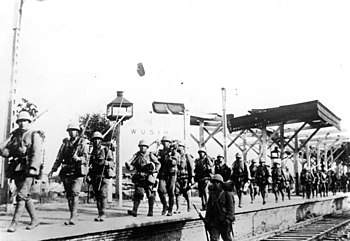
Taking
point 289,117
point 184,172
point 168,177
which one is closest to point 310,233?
point 184,172

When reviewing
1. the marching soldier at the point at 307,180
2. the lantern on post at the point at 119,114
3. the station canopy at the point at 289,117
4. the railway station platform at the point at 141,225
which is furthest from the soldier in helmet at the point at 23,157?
the marching soldier at the point at 307,180

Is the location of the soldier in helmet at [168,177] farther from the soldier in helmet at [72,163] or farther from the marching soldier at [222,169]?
the marching soldier at [222,169]

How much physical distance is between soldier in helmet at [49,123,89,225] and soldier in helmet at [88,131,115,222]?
0.58 m

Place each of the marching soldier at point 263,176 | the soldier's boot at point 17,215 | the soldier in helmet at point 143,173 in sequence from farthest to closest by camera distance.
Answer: the marching soldier at point 263,176, the soldier in helmet at point 143,173, the soldier's boot at point 17,215

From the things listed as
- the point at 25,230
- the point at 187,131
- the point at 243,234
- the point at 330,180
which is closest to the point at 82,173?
the point at 25,230

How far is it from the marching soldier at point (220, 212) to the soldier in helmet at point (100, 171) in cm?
189

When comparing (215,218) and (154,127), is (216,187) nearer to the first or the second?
A: (215,218)

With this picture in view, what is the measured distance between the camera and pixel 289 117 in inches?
779

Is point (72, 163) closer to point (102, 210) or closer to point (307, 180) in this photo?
point (102, 210)

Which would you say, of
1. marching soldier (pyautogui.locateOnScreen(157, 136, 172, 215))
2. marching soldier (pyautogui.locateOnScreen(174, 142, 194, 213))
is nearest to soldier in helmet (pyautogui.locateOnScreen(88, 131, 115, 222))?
marching soldier (pyautogui.locateOnScreen(157, 136, 172, 215))

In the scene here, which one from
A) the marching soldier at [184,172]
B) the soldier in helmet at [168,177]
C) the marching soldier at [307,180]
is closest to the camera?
the soldier in helmet at [168,177]

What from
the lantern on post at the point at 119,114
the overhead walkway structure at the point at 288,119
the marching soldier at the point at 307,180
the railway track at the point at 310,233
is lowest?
the railway track at the point at 310,233

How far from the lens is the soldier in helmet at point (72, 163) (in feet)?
24.3

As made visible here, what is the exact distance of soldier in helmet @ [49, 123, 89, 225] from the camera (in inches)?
292
